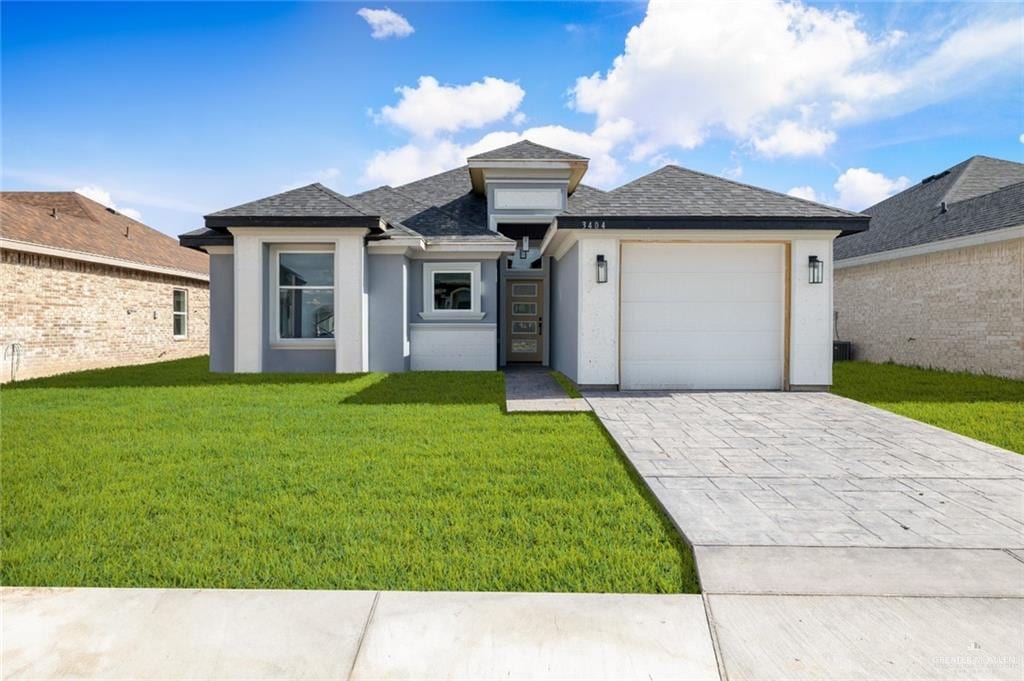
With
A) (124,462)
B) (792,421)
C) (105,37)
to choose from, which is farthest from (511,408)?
(105,37)

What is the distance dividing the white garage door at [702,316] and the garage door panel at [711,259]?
0.06ft

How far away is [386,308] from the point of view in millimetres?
12602

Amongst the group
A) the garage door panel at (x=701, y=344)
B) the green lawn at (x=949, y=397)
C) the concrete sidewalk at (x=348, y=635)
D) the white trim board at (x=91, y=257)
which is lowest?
the concrete sidewalk at (x=348, y=635)

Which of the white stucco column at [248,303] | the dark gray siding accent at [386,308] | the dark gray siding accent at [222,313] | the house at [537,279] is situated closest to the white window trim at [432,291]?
the house at [537,279]

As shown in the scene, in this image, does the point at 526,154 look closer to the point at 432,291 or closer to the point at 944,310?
the point at 432,291

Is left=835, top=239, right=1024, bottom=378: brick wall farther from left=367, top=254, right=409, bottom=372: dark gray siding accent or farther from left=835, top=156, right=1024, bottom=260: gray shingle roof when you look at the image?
left=367, top=254, right=409, bottom=372: dark gray siding accent

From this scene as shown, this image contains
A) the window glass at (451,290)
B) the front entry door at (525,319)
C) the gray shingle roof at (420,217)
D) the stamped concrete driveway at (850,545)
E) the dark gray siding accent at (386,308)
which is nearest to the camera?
the stamped concrete driveway at (850,545)

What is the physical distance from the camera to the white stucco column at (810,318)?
9695 millimetres

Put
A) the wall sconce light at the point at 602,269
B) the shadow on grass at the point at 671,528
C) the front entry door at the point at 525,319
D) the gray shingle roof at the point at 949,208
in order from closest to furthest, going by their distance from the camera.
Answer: the shadow on grass at the point at 671,528
the wall sconce light at the point at 602,269
the gray shingle roof at the point at 949,208
the front entry door at the point at 525,319

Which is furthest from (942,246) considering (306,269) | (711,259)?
(306,269)

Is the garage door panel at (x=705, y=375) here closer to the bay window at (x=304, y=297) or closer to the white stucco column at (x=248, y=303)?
the bay window at (x=304, y=297)

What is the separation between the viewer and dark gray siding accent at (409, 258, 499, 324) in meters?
13.2

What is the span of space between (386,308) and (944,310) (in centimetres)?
1379

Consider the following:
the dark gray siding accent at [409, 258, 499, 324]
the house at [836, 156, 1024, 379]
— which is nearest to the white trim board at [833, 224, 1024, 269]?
the house at [836, 156, 1024, 379]
